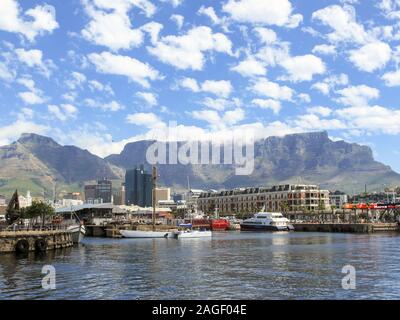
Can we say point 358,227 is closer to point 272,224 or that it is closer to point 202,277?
point 272,224

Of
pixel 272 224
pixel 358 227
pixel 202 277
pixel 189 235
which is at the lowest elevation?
pixel 358 227

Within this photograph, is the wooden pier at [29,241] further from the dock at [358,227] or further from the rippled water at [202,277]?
the dock at [358,227]

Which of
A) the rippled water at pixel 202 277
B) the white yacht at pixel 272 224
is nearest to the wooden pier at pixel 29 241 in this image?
the rippled water at pixel 202 277

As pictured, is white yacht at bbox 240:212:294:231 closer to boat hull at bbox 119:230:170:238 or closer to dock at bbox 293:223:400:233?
dock at bbox 293:223:400:233

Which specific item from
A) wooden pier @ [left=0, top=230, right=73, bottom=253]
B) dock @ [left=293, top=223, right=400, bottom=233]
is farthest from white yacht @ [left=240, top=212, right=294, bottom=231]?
wooden pier @ [left=0, top=230, right=73, bottom=253]

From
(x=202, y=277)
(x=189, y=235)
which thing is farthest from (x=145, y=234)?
(x=202, y=277)

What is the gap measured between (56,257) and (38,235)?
12.0 m

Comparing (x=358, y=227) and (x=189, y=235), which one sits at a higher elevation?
(x=189, y=235)

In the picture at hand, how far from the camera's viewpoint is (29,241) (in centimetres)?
8025

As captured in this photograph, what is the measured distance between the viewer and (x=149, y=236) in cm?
13450

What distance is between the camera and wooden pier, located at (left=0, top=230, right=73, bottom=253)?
251 feet
